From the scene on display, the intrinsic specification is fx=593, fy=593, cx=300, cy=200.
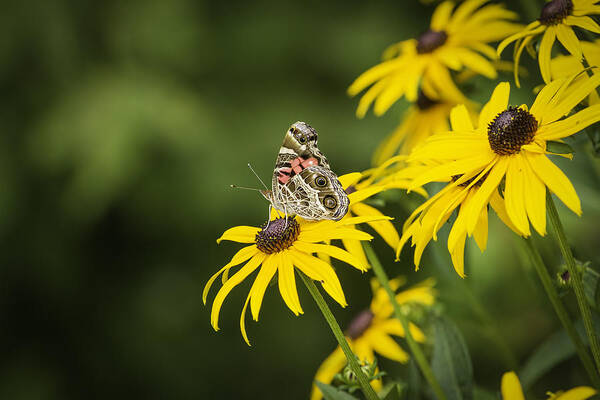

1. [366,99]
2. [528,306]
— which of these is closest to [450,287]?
[366,99]

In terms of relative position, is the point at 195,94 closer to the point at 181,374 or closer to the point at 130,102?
the point at 130,102

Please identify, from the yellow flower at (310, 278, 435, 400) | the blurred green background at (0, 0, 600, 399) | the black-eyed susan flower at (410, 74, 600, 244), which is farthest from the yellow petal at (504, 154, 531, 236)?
the blurred green background at (0, 0, 600, 399)

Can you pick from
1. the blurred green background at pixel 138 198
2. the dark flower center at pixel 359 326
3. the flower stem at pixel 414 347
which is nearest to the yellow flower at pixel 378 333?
the dark flower center at pixel 359 326

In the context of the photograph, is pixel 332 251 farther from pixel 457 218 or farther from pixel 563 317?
pixel 563 317

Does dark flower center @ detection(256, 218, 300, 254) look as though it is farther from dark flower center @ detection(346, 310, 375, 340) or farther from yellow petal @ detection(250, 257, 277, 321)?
dark flower center @ detection(346, 310, 375, 340)

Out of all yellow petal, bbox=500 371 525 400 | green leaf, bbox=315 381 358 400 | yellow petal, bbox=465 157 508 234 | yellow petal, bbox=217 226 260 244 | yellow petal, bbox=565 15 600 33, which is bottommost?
yellow petal, bbox=500 371 525 400

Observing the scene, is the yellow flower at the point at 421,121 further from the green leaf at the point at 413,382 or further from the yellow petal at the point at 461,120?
the green leaf at the point at 413,382
